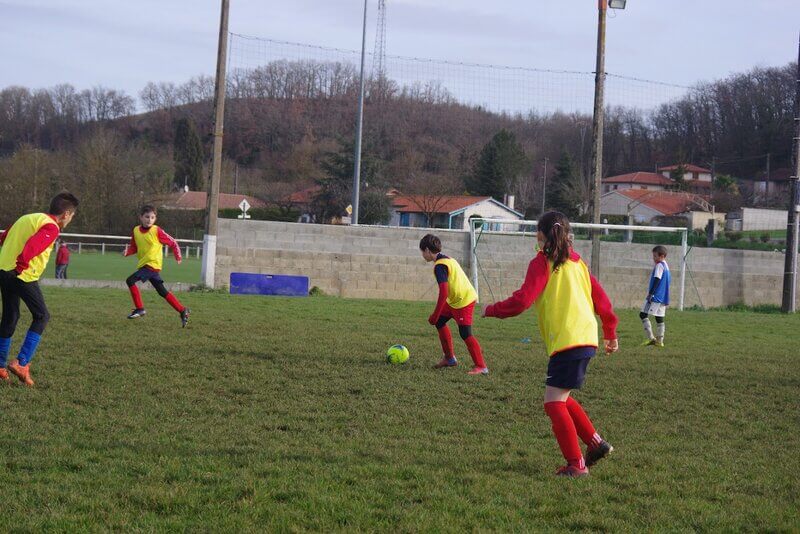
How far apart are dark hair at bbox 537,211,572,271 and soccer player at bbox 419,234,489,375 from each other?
12.4ft

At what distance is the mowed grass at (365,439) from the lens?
453 centimetres

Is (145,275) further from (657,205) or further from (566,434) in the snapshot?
(657,205)

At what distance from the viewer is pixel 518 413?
7426 mm

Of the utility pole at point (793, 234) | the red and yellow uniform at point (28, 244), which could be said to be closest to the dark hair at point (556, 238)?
the red and yellow uniform at point (28, 244)

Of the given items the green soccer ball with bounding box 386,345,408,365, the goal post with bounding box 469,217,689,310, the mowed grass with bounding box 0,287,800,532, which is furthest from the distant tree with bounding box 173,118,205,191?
the green soccer ball with bounding box 386,345,408,365

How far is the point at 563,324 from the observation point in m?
Result: 5.45

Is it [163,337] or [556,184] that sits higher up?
[556,184]

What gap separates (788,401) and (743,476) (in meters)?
3.44

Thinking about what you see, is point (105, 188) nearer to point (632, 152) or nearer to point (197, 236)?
point (197, 236)

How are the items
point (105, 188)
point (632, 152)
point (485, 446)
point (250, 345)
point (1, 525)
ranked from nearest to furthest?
point (1, 525)
point (485, 446)
point (250, 345)
point (105, 188)
point (632, 152)

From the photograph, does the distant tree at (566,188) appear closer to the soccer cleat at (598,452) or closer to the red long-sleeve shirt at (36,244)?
the red long-sleeve shirt at (36,244)

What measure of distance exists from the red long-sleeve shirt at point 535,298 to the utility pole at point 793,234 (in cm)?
1949

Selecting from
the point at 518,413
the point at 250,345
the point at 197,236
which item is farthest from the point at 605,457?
the point at 197,236

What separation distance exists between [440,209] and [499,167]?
8.47m
